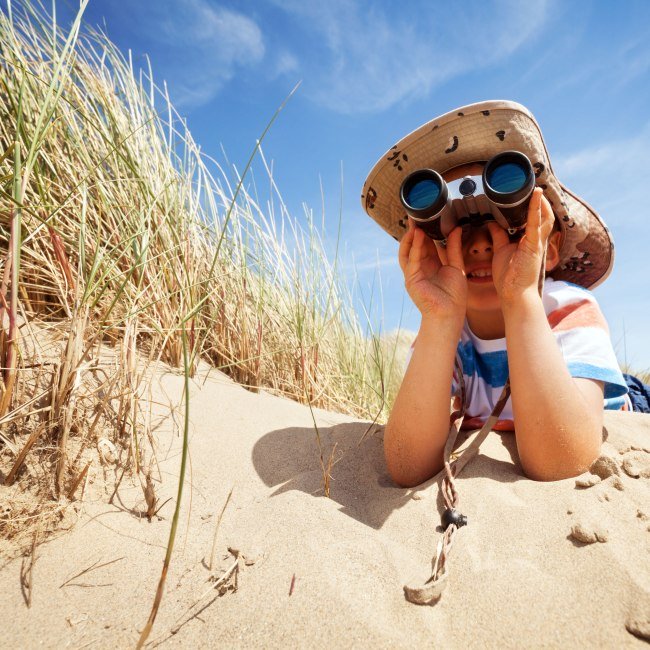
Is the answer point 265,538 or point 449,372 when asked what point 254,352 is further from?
point 265,538

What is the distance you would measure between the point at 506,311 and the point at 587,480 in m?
0.52

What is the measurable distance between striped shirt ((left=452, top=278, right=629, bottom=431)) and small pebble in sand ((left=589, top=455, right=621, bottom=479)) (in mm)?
265

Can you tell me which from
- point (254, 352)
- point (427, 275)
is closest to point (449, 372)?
point (427, 275)

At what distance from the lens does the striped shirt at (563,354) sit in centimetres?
136

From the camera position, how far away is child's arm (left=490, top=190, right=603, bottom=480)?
120 centimetres

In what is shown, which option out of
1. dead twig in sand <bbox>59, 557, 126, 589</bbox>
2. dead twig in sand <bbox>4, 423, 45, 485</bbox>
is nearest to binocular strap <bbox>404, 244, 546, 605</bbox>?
dead twig in sand <bbox>59, 557, 126, 589</bbox>

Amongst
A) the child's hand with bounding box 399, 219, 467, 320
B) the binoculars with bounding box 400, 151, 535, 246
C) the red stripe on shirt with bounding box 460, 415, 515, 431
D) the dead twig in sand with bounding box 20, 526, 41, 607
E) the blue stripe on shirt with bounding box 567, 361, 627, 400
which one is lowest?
the dead twig in sand with bounding box 20, 526, 41, 607

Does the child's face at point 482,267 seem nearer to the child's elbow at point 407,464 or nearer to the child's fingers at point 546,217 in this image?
the child's fingers at point 546,217

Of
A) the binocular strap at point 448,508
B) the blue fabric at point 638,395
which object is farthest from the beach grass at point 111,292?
the blue fabric at point 638,395

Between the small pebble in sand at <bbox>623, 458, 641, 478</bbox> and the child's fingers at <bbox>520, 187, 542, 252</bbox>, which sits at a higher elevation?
the child's fingers at <bbox>520, 187, 542, 252</bbox>

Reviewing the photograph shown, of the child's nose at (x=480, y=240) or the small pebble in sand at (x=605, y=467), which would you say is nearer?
the small pebble in sand at (x=605, y=467)

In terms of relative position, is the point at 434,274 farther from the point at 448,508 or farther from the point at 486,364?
the point at 448,508

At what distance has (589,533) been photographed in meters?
0.89

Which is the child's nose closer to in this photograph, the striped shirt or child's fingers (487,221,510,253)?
child's fingers (487,221,510,253)
